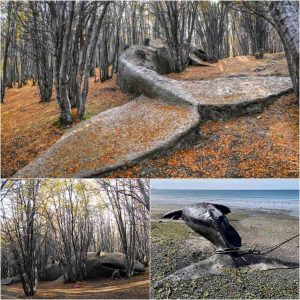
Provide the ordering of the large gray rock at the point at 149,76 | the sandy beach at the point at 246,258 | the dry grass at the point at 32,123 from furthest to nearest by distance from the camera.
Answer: the large gray rock at the point at 149,76 < the dry grass at the point at 32,123 < the sandy beach at the point at 246,258

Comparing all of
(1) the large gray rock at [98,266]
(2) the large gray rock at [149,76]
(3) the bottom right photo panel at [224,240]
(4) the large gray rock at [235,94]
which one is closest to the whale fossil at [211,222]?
(3) the bottom right photo panel at [224,240]

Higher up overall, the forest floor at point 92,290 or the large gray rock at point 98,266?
the large gray rock at point 98,266

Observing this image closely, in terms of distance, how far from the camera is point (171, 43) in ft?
43.7

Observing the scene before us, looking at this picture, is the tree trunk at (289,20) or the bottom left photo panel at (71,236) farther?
the bottom left photo panel at (71,236)

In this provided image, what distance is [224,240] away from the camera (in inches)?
181

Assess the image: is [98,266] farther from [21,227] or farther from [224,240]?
[224,240]

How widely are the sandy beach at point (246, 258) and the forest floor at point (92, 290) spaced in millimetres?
217

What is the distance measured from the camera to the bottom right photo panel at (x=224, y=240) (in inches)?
172

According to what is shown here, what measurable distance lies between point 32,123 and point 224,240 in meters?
5.96

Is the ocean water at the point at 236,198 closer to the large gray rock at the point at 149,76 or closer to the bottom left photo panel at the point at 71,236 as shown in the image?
the bottom left photo panel at the point at 71,236

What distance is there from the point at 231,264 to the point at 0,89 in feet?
32.0

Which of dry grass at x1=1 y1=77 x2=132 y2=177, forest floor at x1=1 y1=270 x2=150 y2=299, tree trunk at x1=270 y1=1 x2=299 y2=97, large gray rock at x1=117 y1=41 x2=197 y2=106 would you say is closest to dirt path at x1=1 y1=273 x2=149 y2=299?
forest floor at x1=1 y1=270 x2=150 y2=299

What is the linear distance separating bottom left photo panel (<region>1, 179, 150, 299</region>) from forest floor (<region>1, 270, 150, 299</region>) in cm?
1

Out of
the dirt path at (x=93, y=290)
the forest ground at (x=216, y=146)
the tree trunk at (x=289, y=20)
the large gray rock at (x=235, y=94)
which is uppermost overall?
Answer: the tree trunk at (x=289, y=20)
